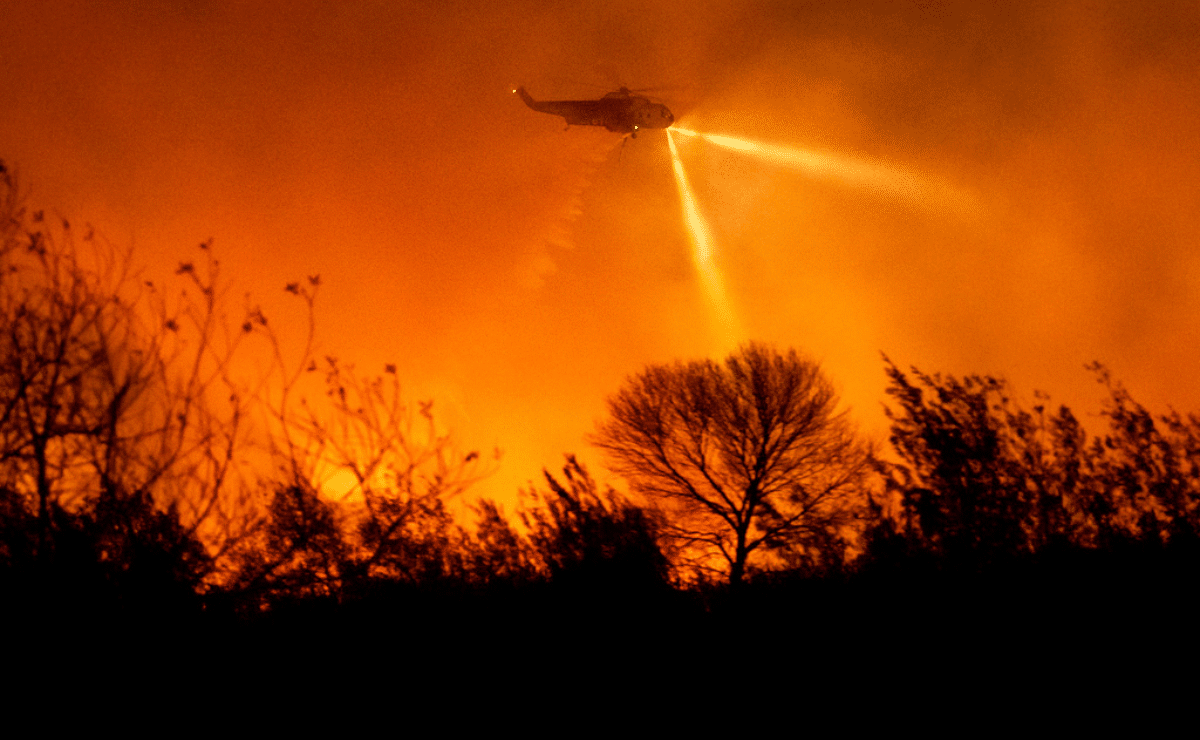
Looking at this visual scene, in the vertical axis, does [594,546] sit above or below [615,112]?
below

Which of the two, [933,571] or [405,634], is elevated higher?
[933,571]

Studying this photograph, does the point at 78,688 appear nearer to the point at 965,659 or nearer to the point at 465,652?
the point at 465,652

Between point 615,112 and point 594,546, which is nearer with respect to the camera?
point 594,546

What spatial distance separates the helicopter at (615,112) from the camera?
1138 centimetres

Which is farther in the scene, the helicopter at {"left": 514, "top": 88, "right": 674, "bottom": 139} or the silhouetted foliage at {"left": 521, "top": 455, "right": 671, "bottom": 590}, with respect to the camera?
the helicopter at {"left": 514, "top": 88, "right": 674, "bottom": 139}

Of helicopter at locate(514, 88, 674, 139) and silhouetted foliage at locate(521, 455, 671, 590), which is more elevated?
helicopter at locate(514, 88, 674, 139)

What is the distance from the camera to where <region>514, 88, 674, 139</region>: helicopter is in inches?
448

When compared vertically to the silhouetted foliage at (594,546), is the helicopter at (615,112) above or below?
above

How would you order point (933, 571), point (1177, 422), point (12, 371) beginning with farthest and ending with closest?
point (1177, 422), point (933, 571), point (12, 371)

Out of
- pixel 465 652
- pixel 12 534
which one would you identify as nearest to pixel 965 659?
pixel 465 652

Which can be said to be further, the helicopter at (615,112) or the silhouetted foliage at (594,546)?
the helicopter at (615,112)

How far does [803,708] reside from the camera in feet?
14.7

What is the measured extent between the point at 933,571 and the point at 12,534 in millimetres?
6258

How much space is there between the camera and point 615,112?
11578mm
